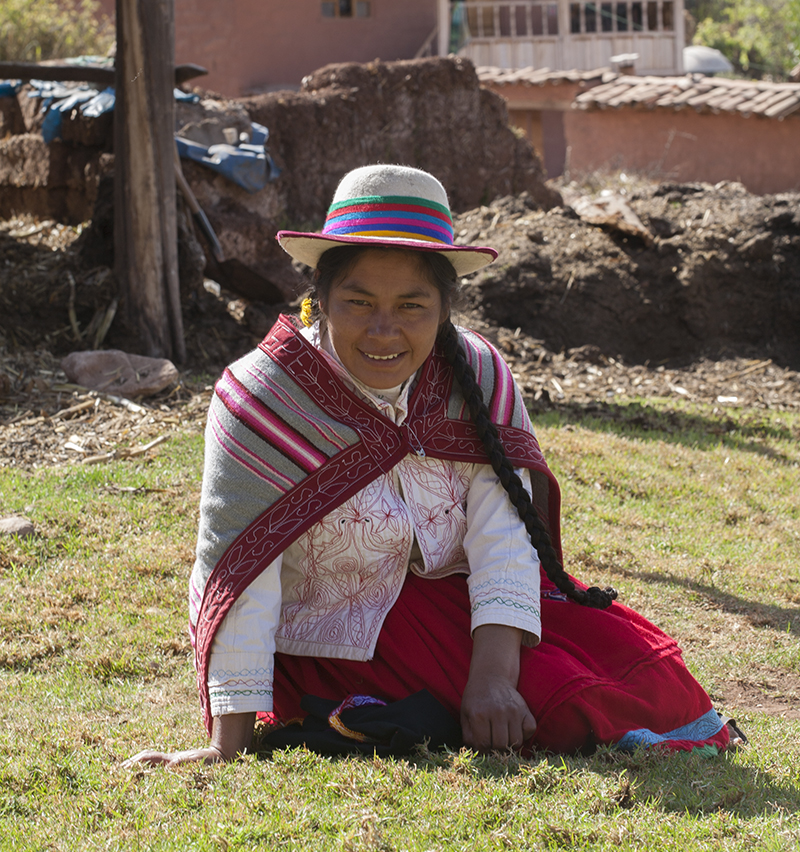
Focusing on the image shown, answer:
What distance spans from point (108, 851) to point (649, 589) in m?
2.78

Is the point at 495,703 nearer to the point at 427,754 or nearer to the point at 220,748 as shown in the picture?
the point at 427,754

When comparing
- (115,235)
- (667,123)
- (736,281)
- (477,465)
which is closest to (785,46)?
(667,123)

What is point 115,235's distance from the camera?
23.1 feet

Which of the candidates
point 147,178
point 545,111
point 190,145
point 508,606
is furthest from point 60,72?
point 545,111

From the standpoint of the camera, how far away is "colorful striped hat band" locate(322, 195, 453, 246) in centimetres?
247

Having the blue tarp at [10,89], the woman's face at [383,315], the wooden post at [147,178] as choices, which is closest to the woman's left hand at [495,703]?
the woman's face at [383,315]

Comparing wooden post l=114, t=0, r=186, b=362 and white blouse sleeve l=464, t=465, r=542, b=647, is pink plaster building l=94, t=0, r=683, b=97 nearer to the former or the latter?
wooden post l=114, t=0, r=186, b=362

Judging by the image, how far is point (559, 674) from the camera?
2506 millimetres

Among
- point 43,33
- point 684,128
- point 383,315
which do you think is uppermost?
point 43,33

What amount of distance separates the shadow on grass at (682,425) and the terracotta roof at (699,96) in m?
8.81

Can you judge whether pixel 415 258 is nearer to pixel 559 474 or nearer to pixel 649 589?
pixel 649 589

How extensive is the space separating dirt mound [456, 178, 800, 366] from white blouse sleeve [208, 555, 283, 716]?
619cm

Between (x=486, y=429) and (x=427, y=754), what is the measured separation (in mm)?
890

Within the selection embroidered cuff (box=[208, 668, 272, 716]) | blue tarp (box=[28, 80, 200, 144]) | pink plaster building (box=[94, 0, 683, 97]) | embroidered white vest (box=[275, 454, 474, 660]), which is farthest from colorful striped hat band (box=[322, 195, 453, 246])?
pink plaster building (box=[94, 0, 683, 97])
